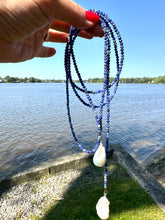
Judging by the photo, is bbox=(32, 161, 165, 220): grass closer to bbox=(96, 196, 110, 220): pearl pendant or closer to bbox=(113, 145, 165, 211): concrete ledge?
bbox=(113, 145, 165, 211): concrete ledge

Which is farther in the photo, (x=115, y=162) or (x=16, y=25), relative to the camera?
(x=115, y=162)

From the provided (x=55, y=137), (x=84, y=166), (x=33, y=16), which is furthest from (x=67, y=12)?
(x=55, y=137)

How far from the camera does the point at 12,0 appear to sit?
1418mm

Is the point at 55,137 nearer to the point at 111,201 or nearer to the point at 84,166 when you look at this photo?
the point at 84,166

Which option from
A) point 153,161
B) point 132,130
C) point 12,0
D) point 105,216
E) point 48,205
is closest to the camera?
point 12,0

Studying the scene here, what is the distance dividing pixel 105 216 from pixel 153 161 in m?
5.99

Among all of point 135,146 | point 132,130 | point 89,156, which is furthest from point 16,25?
point 132,130

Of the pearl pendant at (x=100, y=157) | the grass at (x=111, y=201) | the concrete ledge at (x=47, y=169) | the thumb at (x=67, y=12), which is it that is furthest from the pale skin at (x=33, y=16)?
the concrete ledge at (x=47, y=169)

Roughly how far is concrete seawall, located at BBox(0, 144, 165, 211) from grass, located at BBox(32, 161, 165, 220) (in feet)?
0.61

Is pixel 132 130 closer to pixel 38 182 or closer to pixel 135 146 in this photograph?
pixel 135 146

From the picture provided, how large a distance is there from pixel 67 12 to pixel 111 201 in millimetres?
4004

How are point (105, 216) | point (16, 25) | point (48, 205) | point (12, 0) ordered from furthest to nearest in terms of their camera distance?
point (48, 205) → point (105, 216) → point (16, 25) → point (12, 0)

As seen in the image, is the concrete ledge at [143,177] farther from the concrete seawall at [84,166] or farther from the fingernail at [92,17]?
the fingernail at [92,17]

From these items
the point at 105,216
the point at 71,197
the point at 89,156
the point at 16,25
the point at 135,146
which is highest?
the point at 16,25
